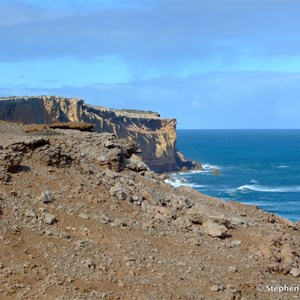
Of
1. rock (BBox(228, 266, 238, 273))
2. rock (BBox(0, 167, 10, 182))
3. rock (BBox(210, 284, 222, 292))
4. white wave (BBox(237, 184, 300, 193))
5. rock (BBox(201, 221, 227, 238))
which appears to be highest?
rock (BBox(0, 167, 10, 182))

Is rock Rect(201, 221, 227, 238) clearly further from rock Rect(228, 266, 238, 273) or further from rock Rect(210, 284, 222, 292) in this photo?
rock Rect(210, 284, 222, 292)

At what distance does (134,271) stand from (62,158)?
5.06 meters

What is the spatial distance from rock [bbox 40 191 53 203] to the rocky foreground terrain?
27 mm

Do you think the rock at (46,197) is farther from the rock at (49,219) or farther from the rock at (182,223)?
the rock at (182,223)

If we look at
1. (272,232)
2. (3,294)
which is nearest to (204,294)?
(3,294)

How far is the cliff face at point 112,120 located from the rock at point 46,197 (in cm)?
3920

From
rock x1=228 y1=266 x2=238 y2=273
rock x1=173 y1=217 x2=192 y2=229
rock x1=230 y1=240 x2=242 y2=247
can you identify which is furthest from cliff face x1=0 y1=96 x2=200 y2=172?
rock x1=228 y1=266 x2=238 y2=273

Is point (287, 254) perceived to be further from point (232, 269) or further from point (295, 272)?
point (232, 269)

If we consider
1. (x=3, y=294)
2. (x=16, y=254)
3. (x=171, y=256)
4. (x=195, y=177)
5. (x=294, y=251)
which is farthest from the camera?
(x=195, y=177)

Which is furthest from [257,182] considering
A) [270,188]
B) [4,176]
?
[4,176]

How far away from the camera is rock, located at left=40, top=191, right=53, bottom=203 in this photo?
48.8 ft

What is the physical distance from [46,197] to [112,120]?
69.7m

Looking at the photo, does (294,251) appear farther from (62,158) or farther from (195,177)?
(195,177)

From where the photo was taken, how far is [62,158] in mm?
16891
